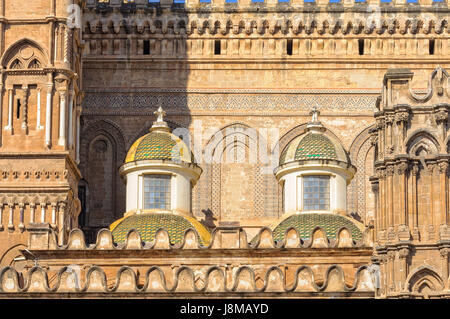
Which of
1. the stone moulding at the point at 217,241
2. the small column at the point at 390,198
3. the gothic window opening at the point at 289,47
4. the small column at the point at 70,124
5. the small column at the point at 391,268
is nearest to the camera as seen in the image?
the small column at the point at 391,268

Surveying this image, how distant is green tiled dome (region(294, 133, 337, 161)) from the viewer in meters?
41.4

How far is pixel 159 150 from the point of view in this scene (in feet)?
136

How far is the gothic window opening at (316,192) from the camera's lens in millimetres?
41000

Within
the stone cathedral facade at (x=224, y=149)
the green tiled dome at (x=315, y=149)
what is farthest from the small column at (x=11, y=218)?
the green tiled dome at (x=315, y=149)

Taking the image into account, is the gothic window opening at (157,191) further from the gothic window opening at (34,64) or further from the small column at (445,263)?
the small column at (445,263)

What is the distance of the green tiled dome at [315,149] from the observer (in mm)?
41406

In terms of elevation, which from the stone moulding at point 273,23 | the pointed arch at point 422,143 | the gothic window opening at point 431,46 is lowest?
the pointed arch at point 422,143

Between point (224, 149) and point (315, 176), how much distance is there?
768 cm

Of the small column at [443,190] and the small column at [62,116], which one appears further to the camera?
the small column at [62,116]

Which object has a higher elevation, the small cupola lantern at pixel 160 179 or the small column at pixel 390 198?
the small cupola lantern at pixel 160 179

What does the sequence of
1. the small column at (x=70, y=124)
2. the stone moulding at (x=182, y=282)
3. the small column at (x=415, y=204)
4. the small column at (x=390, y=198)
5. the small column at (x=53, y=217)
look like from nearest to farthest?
the small column at (x=415, y=204) → the small column at (x=390, y=198) → the stone moulding at (x=182, y=282) → the small column at (x=53, y=217) → the small column at (x=70, y=124)

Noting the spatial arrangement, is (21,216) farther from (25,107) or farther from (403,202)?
(403,202)

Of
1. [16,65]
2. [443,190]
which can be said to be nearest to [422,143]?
[443,190]

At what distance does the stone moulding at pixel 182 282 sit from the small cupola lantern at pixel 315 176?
5410 millimetres
